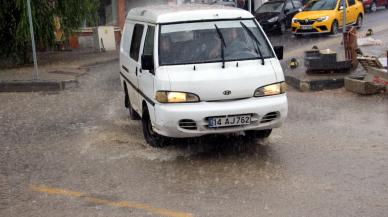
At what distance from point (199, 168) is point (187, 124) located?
557 millimetres

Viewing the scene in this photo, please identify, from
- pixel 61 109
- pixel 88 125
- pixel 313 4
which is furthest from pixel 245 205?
pixel 313 4

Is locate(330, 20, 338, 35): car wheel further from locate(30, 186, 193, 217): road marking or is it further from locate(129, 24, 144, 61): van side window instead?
locate(30, 186, 193, 217): road marking

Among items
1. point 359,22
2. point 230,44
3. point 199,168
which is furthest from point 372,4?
point 199,168

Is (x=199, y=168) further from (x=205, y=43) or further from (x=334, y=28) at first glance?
(x=334, y=28)

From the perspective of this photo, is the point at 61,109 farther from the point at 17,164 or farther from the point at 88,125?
the point at 17,164

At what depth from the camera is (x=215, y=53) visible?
22.3ft

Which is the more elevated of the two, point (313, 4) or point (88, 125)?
point (313, 4)

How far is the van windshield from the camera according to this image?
677 cm

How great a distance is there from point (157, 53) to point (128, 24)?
2.47m

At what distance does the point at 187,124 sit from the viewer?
248 inches

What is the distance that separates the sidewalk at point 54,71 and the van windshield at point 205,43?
6630mm

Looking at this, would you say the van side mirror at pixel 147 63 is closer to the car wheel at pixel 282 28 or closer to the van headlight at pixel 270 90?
Result: the van headlight at pixel 270 90

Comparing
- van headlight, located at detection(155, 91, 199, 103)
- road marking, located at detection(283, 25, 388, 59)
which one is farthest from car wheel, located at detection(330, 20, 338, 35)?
van headlight, located at detection(155, 91, 199, 103)

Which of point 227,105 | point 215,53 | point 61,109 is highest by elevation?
point 215,53
